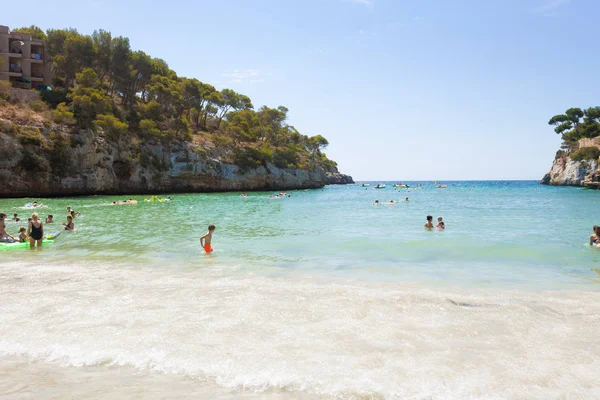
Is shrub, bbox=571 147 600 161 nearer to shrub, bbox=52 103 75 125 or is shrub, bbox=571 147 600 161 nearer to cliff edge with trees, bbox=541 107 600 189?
cliff edge with trees, bbox=541 107 600 189

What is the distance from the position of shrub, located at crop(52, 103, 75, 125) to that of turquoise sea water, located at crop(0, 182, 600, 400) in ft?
138

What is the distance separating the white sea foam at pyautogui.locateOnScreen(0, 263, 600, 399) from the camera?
4137 mm

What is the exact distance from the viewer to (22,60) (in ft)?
182

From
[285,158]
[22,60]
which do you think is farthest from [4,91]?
[285,158]

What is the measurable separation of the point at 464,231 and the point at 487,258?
7.34 m

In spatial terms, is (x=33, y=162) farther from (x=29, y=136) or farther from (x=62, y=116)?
(x=62, y=116)

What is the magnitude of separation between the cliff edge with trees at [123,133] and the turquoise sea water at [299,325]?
1523 inches

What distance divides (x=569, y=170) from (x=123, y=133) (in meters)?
91.0

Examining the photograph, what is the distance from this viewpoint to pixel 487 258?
1202 cm

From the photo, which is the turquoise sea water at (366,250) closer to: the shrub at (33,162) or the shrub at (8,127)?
the shrub at (33,162)

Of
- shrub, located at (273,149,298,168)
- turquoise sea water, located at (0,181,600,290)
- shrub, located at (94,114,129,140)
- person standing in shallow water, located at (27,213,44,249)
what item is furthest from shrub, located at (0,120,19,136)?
shrub, located at (273,149,298,168)

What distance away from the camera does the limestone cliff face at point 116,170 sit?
42.4 meters

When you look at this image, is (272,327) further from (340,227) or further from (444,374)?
(340,227)

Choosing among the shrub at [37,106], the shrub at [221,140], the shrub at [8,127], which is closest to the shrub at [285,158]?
the shrub at [221,140]
